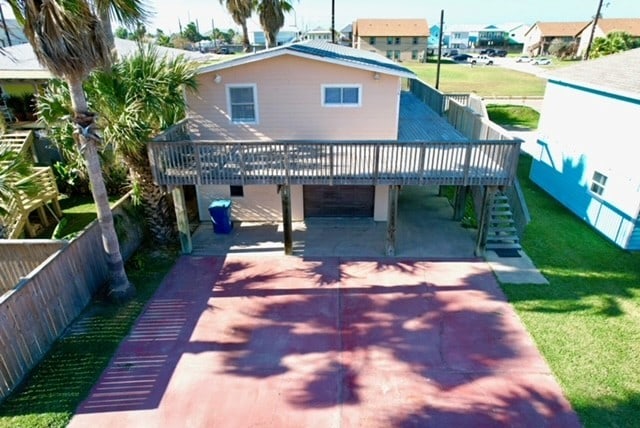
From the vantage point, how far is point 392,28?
78000mm

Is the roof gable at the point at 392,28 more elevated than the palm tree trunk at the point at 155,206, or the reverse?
the roof gable at the point at 392,28

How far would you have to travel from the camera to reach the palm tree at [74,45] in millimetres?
6512

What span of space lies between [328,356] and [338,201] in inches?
248

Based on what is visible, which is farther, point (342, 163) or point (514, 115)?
point (514, 115)

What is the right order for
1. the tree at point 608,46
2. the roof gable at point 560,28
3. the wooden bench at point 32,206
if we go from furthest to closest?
the roof gable at point 560,28, the tree at point 608,46, the wooden bench at point 32,206

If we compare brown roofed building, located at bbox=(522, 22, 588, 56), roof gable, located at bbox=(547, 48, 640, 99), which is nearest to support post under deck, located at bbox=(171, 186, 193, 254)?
roof gable, located at bbox=(547, 48, 640, 99)

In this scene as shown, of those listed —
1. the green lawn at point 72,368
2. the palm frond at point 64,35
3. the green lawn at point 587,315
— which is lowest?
the green lawn at point 587,315

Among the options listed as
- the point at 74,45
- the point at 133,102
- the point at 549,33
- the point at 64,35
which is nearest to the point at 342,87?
the point at 133,102

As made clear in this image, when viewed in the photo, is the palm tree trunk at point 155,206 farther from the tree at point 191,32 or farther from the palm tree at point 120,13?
the tree at point 191,32

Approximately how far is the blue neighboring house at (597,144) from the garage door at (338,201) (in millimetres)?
6908

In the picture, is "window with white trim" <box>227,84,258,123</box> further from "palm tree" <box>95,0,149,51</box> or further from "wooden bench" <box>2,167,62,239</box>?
"wooden bench" <box>2,167,62,239</box>

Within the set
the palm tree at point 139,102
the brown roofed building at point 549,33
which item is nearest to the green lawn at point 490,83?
the palm tree at point 139,102

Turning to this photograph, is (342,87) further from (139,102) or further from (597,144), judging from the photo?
(597,144)

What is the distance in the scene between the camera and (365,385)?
22.6ft
